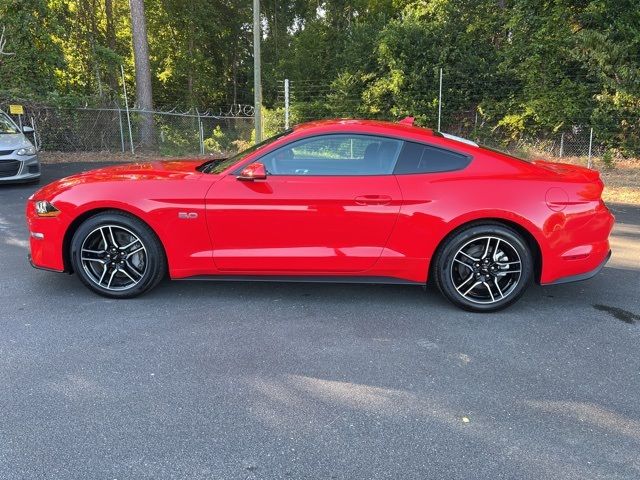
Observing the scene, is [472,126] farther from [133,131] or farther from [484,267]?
[484,267]

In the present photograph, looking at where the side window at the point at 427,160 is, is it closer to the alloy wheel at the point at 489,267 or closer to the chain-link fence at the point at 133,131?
the alloy wheel at the point at 489,267

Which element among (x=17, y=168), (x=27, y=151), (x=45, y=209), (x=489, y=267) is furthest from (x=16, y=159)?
(x=489, y=267)

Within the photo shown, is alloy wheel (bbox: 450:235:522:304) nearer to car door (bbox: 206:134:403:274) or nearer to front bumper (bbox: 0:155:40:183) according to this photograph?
car door (bbox: 206:134:403:274)

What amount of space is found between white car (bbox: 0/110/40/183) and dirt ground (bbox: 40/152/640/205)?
10.6 ft

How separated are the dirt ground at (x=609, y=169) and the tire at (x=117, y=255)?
5.70 metres

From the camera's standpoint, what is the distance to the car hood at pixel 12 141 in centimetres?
962

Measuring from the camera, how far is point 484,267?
13.8 feet

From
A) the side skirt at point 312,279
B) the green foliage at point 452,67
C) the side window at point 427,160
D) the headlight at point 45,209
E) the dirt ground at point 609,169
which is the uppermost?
the green foliage at point 452,67

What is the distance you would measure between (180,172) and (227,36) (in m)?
26.1

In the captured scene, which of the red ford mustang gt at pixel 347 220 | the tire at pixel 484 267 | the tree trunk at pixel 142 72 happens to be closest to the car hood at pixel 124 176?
the red ford mustang gt at pixel 347 220

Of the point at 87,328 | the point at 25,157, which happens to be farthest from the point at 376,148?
the point at 25,157

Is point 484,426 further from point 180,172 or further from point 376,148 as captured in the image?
point 180,172

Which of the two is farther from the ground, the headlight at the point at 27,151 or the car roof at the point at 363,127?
the car roof at the point at 363,127

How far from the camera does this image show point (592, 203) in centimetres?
418
